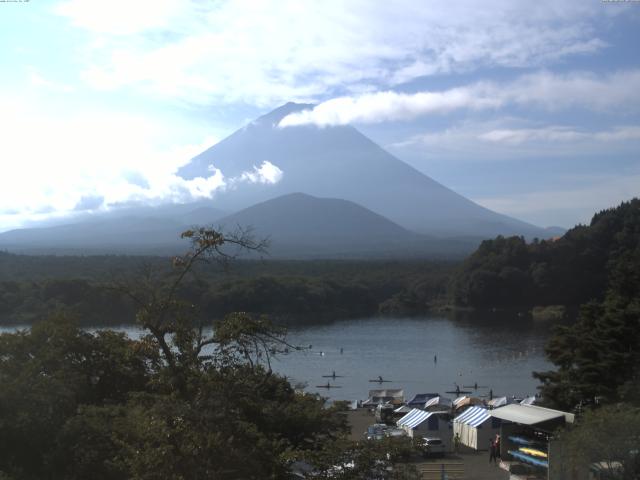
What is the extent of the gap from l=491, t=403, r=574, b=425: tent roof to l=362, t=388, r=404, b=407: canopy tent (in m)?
5.88

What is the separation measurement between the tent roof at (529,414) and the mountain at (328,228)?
69.3 meters

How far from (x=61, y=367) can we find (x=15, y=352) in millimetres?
465

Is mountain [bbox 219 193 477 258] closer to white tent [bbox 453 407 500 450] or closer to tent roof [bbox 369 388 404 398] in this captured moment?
tent roof [bbox 369 388 404 398]

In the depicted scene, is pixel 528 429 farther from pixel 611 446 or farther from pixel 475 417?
pixel 611 446

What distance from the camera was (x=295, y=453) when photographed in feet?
12.3

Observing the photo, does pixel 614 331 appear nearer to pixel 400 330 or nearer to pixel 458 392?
pixel 458 392

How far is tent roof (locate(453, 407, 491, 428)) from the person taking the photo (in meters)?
10.4

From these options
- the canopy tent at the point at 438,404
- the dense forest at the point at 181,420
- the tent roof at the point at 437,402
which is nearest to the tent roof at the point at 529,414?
the dense forest at the point at 181,420

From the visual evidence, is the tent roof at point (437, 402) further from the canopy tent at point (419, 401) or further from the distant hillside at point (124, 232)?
the distant hillside at point (124, 232)

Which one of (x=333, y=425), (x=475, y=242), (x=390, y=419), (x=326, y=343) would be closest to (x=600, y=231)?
(x=326, y=343)

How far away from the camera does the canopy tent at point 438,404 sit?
46.6 feet

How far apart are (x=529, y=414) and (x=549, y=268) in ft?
84.6

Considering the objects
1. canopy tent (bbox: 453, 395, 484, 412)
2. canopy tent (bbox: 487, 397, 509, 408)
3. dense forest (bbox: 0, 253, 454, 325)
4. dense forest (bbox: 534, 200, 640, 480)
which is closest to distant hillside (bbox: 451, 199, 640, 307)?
dense forest (bbox: 0, 253, 454, 325)

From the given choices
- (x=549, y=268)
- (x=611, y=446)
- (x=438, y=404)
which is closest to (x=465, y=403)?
(x=438, y=404)
